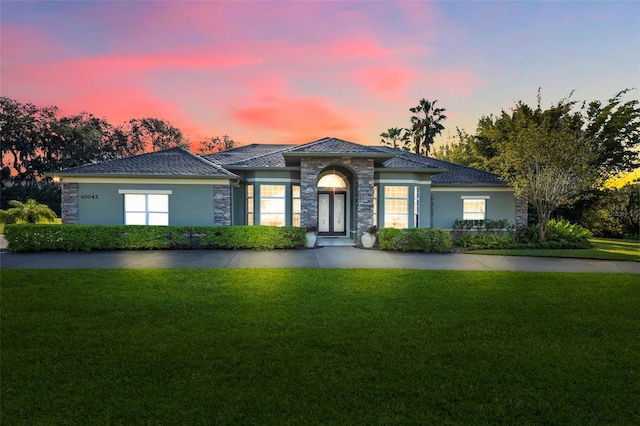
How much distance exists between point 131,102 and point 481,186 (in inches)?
756

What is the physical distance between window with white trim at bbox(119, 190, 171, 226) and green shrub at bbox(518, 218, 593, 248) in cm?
1668

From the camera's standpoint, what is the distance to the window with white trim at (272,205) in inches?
673

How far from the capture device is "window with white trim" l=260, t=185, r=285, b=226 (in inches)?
673

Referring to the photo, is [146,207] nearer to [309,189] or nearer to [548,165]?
[309,189]

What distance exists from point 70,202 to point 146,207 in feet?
10.4

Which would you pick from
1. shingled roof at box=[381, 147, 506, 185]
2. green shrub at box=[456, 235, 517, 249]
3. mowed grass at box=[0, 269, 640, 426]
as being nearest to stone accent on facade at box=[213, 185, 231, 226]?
shingled roof at box=[381, 147, 506, 185]

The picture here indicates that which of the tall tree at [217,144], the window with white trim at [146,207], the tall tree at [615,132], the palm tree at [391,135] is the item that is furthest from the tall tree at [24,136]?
the tall tree at [615,132]

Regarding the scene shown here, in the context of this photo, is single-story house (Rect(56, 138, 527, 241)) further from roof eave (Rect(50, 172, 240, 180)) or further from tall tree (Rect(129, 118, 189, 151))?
tall tree (Rect(129, 118, 189, 151))

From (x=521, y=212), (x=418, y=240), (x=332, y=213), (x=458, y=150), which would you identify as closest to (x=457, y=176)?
(x=521, y=212)

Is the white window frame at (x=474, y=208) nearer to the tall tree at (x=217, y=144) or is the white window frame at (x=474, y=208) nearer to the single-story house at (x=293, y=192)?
the single-story house at (x=293, y=192)

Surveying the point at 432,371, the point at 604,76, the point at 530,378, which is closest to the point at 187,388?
the point at 432,371

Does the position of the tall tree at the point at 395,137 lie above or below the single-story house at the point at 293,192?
above

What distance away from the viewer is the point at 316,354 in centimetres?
425

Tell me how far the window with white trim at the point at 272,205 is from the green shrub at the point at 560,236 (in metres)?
11.7
